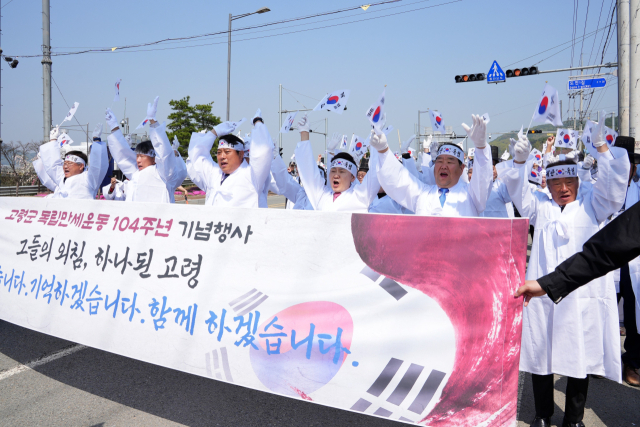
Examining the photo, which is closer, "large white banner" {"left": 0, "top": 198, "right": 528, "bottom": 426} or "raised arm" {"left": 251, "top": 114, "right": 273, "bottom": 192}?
"large white banner" {"left": 0, "top": 198, "right": 528, "bottom": 426}

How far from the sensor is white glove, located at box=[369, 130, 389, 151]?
347 centimetres

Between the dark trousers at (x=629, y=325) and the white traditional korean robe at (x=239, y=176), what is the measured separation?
3215 millimetres

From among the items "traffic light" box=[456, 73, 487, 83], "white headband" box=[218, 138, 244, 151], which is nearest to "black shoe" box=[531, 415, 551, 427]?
"white headband" box=[218, 138, 244, 151]

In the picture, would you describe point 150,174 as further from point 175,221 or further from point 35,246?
point 175,221

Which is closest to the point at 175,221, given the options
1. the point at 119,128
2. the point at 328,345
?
the point at 328,345

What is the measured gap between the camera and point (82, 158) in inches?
219

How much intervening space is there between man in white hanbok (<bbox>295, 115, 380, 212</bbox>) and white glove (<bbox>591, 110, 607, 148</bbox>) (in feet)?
5.44

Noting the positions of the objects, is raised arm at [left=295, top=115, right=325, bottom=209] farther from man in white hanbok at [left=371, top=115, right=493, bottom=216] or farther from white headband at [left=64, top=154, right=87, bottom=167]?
white headband at [left=64, top=154, right=87, bottom=167]

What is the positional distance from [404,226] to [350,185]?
1942 mm

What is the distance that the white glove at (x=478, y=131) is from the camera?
307 cm

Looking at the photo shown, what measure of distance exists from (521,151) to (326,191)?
174cm

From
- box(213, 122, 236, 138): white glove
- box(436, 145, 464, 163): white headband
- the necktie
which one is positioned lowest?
the necktie

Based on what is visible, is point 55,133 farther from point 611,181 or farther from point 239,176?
point 611,181

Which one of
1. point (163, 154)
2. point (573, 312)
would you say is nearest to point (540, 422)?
point (573, 312)
